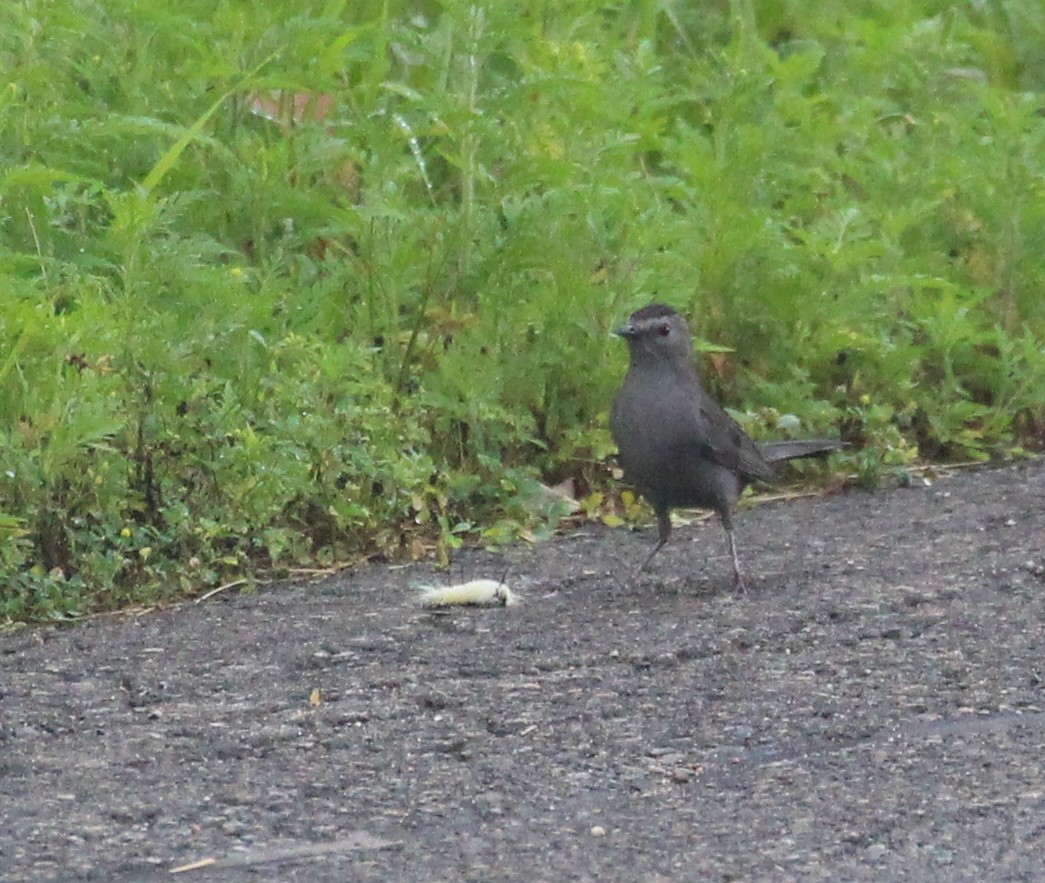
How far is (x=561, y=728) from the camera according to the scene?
438 cm

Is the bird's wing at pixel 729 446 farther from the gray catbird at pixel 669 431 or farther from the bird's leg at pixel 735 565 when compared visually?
the bird's leg at pixel 735 565

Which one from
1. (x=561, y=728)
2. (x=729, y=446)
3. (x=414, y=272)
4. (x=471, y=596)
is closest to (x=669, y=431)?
(x=729, y=446)

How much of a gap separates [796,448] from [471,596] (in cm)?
171

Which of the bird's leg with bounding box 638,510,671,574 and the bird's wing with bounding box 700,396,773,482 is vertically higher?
the bird's wing with bounding box 700,396,773,482

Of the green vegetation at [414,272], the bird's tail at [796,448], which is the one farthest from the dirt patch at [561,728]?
the bird's tail at [796,448]

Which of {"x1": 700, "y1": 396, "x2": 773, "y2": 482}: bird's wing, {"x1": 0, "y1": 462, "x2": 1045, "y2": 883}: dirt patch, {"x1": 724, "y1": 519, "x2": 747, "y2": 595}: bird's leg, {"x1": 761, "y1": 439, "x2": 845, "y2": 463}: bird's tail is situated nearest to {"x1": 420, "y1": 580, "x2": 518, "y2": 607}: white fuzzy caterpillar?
{"x1": 0, "y1": 462, "x2": 1045, "y2": 883}: dirt patch

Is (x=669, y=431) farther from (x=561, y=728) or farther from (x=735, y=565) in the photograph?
(x=561, y=728)

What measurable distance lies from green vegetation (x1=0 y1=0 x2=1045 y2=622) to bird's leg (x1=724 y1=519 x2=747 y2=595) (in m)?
0.72

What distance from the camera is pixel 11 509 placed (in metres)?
5.60

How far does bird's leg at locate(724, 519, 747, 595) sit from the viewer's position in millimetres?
5862

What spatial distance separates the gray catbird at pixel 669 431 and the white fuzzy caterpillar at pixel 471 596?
688mm

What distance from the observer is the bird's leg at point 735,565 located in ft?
19.2

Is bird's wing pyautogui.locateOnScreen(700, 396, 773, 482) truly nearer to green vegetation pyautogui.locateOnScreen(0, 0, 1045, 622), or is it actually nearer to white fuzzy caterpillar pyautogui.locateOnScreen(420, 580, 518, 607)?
green vegetation pyautogui.locateOnScreen(0, 0, 1045, 622)

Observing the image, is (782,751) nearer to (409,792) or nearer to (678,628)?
(409,792)
